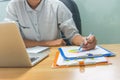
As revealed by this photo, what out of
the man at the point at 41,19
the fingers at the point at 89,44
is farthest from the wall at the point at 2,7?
the fingers at the point at 89,44

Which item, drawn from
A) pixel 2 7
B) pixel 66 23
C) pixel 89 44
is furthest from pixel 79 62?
pixel 2 7

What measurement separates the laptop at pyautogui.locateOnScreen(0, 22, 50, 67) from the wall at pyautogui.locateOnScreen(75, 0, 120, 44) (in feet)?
4.33

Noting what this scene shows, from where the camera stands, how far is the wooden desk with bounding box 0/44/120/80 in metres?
0.80

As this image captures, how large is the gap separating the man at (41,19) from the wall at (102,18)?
0.50 m

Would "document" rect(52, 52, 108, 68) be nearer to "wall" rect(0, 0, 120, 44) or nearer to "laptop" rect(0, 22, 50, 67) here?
"laptop" rect(0, 22, 50, 67)

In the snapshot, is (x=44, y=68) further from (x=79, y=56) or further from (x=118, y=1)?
(x=118, y=1)

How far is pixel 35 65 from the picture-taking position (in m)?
1.01

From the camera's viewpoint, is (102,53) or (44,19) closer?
(102,53)

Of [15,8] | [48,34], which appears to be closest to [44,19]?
[48,34]

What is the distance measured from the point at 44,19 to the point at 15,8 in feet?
0.80

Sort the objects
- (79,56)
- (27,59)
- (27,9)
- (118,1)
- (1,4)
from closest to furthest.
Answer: (27,59) < (79,56) < (27,9) < (118,1) < (1,4)

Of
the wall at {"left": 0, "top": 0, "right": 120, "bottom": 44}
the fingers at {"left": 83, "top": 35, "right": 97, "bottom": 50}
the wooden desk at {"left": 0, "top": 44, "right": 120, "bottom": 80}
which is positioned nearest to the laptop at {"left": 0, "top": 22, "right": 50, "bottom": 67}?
the wooden desk at {"left": 0, "top": 44, "right": 120, "bottom": 80}

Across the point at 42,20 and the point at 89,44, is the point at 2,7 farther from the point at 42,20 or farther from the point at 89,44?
the point at 89,44

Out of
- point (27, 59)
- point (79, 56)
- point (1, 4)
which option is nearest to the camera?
point (27, 59)
